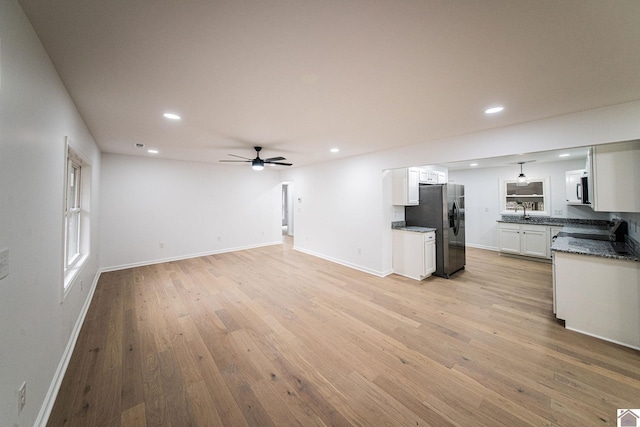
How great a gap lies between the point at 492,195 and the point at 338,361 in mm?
6734

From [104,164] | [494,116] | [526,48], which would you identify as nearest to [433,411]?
[526,48]

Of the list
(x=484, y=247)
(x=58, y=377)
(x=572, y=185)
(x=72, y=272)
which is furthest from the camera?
(x=484, y=247)

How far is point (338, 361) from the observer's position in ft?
6.94

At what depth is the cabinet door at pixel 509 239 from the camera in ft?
18.3

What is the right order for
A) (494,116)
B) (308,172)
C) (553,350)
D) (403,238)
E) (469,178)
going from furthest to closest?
(469,178) → (308,172) → (403,238) → (494,116) → (553,350)

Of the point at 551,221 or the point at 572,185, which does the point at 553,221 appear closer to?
the point at 551,221

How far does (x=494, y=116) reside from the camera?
2582 mm

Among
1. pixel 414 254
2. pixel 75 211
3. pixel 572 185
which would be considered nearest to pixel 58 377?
pixel 75 211

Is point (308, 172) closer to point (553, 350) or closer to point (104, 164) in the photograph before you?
point (104, 164)

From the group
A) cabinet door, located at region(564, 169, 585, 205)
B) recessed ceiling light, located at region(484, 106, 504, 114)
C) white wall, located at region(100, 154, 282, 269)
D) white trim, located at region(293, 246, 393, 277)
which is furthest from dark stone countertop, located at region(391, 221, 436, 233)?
white wall, located at region(100, 154, 282, 269)

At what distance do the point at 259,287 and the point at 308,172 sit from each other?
3.47 metres

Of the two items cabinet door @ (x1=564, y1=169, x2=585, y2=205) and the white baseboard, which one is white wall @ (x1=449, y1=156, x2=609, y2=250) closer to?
the white baseboard
